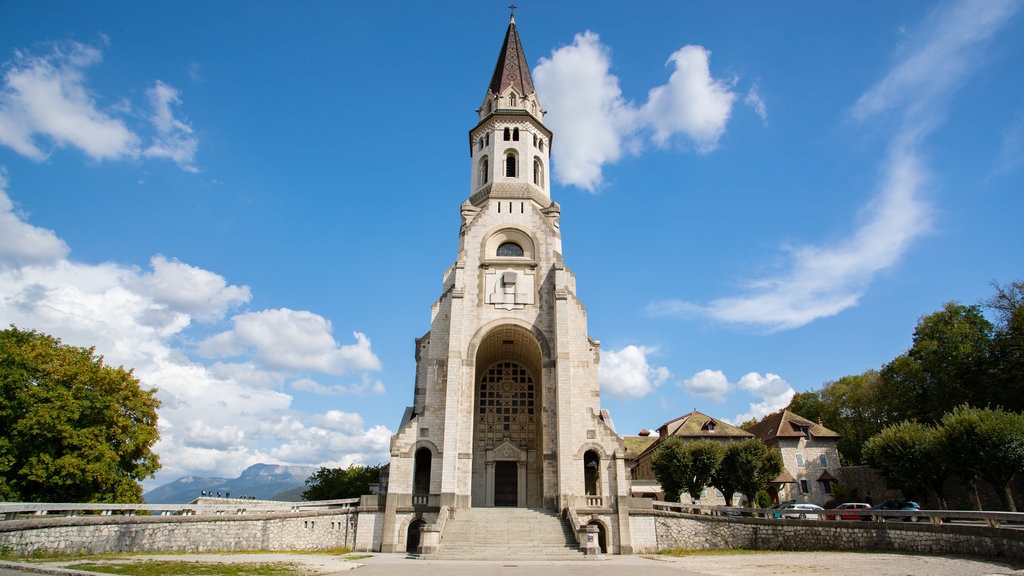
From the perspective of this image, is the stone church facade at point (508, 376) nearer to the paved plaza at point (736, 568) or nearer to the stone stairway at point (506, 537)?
the stone stairway at point (506, 537)

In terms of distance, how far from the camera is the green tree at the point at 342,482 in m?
47.2

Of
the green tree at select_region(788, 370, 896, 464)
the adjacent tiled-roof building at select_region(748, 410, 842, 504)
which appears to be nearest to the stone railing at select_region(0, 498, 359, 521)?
the adjacent tiled-roof building at select_region(748, 410, 842, 504)

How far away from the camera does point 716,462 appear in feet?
123

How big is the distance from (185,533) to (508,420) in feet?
62.3

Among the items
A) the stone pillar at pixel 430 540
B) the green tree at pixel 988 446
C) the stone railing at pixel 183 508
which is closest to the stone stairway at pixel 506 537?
the stone pillar at pixel 430 540

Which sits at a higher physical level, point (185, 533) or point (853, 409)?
point (853, 409)

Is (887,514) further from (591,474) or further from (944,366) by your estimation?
(944,366)

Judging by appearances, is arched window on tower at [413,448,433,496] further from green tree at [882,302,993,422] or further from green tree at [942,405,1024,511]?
green tree at [882,302,993,422]

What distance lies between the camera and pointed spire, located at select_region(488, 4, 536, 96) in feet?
137

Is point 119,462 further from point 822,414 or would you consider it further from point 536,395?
point 822,414

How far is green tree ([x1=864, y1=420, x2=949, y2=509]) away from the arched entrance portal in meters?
21.1

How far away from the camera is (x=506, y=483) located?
33.6 m

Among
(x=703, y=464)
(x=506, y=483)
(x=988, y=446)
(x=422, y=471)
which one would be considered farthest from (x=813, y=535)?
(x=422, y=471)

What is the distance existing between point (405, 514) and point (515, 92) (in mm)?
29068
